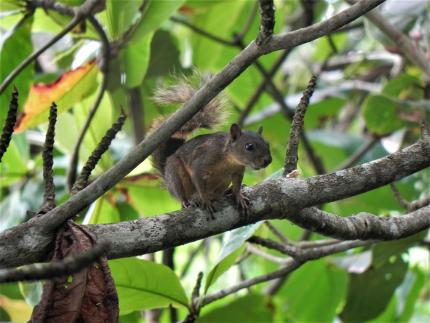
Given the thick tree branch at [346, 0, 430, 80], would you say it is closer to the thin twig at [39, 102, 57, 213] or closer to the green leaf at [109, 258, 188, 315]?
the green leaf at [109, 258, 188, 315]

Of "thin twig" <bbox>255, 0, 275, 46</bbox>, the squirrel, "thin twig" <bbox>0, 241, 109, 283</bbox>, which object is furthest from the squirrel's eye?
"thin twig" <bbox>0, 241, 109, 283</bbox>

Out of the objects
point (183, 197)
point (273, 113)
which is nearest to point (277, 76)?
point (273, 113)

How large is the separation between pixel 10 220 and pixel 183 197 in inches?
35.1

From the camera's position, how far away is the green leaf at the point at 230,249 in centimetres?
215

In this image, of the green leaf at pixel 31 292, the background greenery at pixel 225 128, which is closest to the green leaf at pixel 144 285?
the background greenery at pixel 225 128

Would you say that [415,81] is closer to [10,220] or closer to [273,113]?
[273,113]

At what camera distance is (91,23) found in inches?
102

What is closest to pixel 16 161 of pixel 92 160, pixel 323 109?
pixel 92 160

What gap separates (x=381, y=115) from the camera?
3.26 metres

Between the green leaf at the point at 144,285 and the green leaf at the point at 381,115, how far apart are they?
1.38 meters

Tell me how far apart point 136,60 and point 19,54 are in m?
0.51

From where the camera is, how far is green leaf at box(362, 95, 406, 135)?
321 cm

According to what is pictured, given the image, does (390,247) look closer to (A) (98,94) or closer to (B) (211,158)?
(B) (211,158)

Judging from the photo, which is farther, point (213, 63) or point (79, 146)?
point (213, 63)
